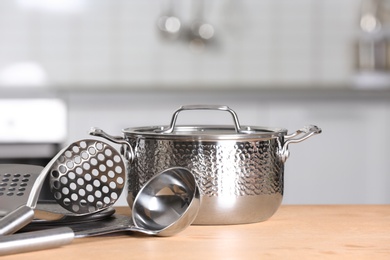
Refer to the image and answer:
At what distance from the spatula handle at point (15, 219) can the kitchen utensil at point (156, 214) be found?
36mm

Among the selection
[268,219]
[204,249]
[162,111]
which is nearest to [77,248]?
[204,249]

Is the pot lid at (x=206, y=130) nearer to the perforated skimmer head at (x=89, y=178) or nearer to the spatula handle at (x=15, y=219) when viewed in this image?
the perforated skimmer head at (x=89, y=178)

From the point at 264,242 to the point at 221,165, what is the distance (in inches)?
5.6

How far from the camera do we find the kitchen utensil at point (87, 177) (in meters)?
0.95

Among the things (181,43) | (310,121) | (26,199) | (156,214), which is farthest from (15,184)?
(181,43)

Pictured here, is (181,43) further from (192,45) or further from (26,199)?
(26,199)

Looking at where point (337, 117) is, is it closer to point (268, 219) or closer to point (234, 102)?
point (234, 102)

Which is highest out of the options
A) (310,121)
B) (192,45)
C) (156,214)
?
(192,45)

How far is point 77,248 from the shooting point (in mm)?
783

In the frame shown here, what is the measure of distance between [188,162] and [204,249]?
0.56 ft

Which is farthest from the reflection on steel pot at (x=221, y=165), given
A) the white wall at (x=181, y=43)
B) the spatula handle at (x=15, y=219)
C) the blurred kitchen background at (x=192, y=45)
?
the white wall at (x=181, y=43)

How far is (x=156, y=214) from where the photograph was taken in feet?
2.98

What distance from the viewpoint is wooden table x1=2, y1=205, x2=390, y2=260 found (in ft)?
2.48

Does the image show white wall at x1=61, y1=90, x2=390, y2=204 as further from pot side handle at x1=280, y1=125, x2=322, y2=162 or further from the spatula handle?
the spatula handle
